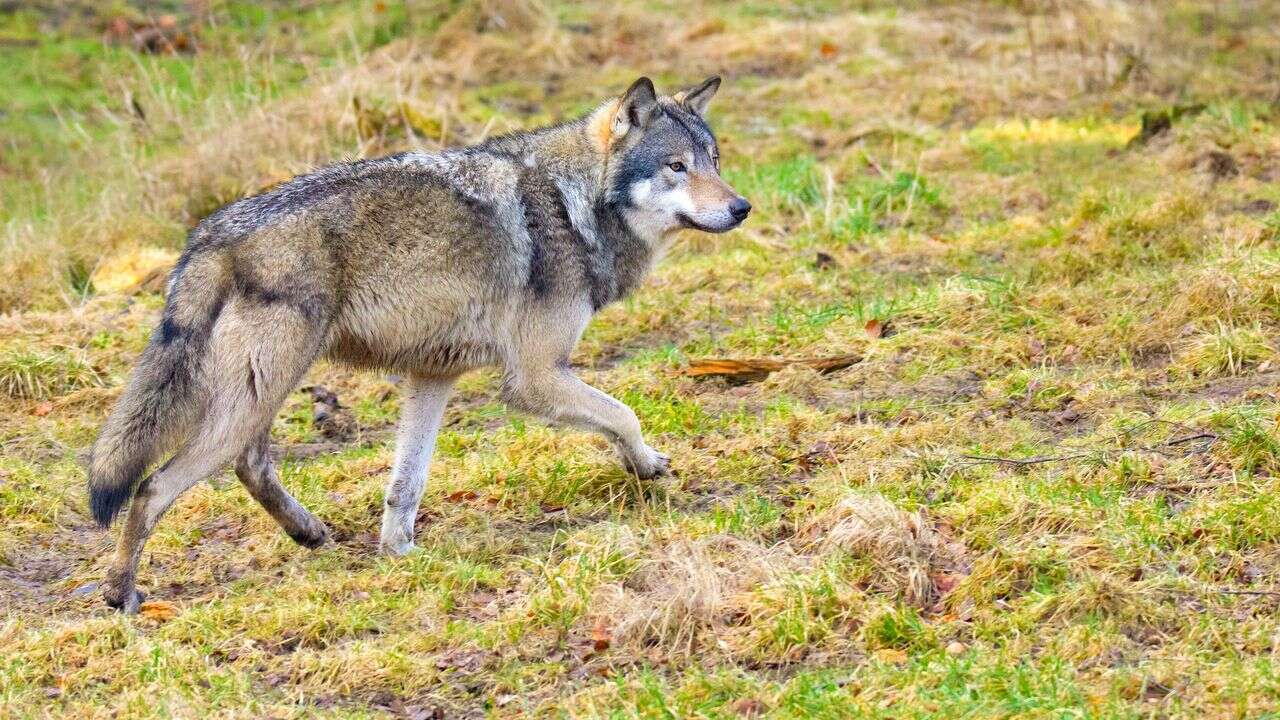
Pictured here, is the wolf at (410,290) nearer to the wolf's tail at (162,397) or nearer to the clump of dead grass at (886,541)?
the wolf's tail at (162,397)

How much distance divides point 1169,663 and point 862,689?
940 millimetres

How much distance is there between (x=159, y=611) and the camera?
578 cm

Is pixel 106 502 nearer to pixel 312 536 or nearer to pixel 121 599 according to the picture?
pixel 121 599

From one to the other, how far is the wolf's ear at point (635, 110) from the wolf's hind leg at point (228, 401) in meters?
1.76

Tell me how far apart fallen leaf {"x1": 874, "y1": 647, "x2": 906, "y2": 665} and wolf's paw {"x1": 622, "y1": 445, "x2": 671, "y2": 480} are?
1.89m

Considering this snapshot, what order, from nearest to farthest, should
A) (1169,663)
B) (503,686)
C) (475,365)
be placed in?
(1169,663) → (503,686) → (475,365)

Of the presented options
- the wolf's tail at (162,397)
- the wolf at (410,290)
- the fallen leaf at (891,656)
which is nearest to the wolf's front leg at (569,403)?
the wolf at (410,290)

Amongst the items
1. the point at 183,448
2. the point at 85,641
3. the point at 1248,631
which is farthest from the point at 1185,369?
the point at 85,641

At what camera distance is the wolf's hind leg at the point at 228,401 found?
224 inches

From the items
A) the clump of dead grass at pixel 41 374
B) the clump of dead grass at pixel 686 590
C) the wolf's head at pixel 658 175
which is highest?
the wolf's head at pixel 658 175

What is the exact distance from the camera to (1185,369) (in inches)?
283

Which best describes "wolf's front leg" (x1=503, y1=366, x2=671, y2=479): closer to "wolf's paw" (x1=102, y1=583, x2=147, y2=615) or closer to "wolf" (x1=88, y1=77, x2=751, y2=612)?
"wolf" (x1=88, y1=77, x2=751, y2=612)

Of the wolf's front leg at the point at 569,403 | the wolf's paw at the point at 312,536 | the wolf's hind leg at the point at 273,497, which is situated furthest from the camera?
the wolf's paw at the point at 312,536

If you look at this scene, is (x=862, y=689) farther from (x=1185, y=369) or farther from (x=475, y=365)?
(x=1185, y=369)
